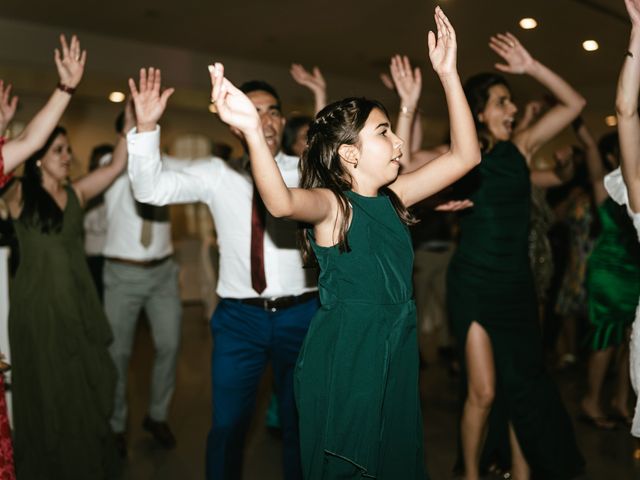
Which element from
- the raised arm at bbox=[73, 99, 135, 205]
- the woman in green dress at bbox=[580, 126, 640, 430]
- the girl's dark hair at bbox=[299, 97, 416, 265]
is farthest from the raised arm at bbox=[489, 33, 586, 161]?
the raised arm at bbox=[73, 99, 135, 205]

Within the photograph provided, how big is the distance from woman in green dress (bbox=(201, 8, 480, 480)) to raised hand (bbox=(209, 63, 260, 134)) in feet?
0.83

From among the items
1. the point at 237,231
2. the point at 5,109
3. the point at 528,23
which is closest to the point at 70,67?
the point at 5,109

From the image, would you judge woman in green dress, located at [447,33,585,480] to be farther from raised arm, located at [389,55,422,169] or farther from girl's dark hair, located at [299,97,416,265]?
girl's dark hair, located at [299,97,416,265]

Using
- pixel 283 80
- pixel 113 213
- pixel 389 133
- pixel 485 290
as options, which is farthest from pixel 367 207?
pixel 283 80

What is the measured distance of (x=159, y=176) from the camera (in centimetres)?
240

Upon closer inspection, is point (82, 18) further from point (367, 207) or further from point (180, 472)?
point (367, 207)

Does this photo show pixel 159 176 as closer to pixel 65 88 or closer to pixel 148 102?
pixel 148 102

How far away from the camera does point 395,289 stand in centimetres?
182

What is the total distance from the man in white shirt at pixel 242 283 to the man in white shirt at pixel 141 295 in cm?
122

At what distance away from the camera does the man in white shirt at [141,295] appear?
3.62 metres

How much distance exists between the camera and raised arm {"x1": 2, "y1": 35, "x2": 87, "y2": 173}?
2.41 m

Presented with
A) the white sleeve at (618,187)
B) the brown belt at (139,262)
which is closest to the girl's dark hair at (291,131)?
the brown belt at (139,262)

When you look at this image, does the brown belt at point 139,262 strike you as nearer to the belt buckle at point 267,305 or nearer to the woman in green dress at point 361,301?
the belt buckle at point 267,305

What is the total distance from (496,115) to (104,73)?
5.94m
